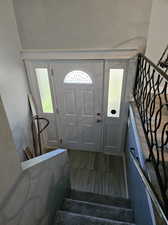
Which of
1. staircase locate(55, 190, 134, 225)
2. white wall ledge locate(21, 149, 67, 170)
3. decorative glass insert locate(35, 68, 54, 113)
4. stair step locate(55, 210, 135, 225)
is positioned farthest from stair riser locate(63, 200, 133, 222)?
decorative glass insert locate(35, 68, 54, 113)

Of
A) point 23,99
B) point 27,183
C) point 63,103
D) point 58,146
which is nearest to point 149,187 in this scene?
point 27,183

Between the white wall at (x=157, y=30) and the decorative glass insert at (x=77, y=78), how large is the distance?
4.33 ft

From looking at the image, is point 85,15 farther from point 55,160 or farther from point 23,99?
point 55,160

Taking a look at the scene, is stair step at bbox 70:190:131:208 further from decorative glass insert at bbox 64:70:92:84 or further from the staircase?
decorative glass insert at bbox 64:70:92:84

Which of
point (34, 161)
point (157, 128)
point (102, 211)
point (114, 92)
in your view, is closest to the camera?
point (157, 128)

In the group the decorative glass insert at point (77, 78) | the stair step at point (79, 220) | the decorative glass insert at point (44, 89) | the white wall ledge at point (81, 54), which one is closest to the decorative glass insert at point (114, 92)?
the white wall ledge at point (81, 54)

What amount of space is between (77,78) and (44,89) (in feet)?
3.00

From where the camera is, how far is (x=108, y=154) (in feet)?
13.2

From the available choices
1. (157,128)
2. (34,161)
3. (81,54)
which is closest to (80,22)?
(81,54)

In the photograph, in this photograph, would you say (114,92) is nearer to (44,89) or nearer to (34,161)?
(44,89)

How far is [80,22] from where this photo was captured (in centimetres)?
271

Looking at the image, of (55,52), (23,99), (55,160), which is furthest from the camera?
(23,99)

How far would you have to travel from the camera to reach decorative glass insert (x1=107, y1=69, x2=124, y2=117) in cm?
310

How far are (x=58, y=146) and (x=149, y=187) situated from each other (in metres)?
3.42
